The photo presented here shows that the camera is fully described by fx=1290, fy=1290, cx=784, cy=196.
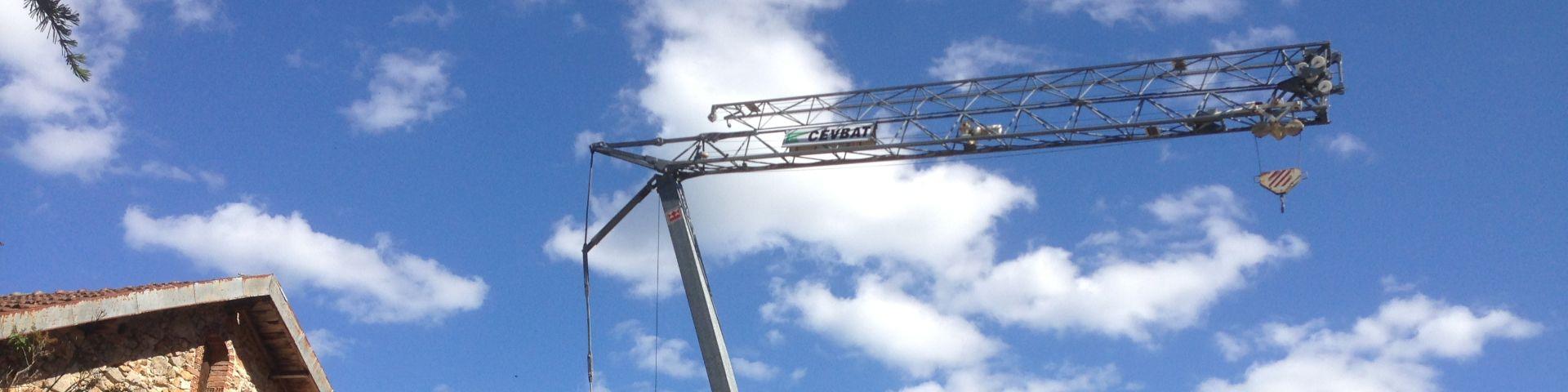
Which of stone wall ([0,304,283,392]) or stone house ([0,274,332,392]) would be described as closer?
stone house ([0,274,332,392])

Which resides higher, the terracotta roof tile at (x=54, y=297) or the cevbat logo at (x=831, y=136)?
the cevbat logo at (x=831, y=136)

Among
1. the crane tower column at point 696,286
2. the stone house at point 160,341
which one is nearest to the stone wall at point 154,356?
the stone house at point 160,341

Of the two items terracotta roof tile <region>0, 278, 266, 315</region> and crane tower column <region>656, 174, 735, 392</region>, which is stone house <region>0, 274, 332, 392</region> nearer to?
terracotta roof tile <region>0, 278, 266, 315</region>

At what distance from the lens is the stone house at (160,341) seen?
940cm

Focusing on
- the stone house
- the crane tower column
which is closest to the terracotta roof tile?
the stone house

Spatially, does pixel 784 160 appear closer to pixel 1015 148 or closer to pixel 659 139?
pixel 659 139

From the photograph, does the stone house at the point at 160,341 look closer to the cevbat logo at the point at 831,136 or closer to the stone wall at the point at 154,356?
the stone wall at the point at 154,356

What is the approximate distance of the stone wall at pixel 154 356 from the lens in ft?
31.9

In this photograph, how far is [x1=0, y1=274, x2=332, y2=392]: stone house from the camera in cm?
940

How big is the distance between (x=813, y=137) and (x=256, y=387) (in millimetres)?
17696

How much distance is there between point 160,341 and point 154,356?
147 mm

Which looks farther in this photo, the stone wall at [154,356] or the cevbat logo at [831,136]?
the cevbat logo at [831,136]

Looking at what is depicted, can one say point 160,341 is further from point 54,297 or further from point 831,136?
point 831,136

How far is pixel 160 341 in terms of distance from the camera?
1077 centimetres
